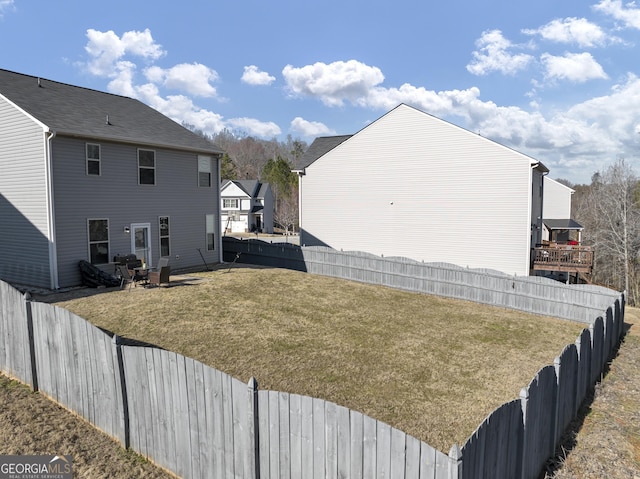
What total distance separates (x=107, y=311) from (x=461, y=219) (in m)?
16.9

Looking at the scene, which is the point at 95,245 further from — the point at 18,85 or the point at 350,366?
the point at 350,366


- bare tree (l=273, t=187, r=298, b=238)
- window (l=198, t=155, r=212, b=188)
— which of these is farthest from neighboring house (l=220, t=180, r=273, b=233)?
window (l=198, t=155, r=212, b=188)

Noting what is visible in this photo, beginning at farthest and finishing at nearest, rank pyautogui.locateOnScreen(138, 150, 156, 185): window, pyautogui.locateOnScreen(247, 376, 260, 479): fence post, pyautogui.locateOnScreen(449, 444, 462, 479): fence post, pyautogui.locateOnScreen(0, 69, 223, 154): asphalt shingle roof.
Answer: pyautogui.locateOnScreen(138, 150, 156, 185): window
pyautogui.locateOnScreen(0, 69, 223, 154): asphalt shingle roof
pyautogui.locateOnScreen(247, 376, 260, 479): fence post
pyautogui.locateOnScreen(449, 444, 462, 479): fence post

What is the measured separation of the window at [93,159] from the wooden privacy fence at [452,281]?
375 inches

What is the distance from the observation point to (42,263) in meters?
14.7

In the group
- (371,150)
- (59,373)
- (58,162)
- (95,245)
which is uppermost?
(371,150)

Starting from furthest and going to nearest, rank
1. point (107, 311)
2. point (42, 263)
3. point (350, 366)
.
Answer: point (42, 263), point (107, 311), point (350, 366)

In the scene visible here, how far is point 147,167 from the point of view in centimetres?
1786

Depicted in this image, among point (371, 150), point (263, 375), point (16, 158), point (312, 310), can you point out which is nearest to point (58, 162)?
point (16, 158)

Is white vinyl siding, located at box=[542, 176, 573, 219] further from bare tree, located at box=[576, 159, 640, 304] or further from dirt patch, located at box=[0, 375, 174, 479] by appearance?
dirt patch, located at box=[0, 375, 174, 479]

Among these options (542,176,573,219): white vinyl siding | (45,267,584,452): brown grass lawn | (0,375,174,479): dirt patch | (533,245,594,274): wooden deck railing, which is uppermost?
(542,176,573,219): white vinyl siding

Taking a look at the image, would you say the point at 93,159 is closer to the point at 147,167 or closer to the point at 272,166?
the point at 147,167

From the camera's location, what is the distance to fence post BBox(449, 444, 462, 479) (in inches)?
126

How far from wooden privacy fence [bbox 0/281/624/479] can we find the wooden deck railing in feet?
48.0
